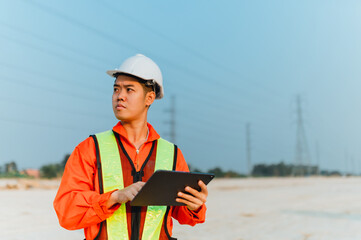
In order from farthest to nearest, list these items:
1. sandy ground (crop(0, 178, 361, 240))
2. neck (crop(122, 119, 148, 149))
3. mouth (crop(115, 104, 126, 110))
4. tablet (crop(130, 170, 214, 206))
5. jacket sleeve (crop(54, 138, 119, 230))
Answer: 1. sandy ground (crop(0, 178, 361, 240))
2. neck (crop(122, 119, 148, 149))
3. mouth (crop(115, 104, 126, 110))
4. jacket sleeve (crop(54, 138, 119, 230))
5. tablet (crop(130, 170, 214, 206))

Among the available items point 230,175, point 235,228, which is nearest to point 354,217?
point 235,228

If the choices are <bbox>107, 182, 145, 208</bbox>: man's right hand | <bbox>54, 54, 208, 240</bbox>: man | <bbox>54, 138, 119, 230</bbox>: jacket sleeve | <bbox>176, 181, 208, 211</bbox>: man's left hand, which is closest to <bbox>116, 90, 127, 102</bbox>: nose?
<bbox>54, 54, 208, 240</bbox>: man

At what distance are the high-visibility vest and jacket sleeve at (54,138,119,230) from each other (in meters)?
0.08

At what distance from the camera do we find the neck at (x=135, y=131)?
2525mm

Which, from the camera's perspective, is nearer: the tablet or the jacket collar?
the tablet

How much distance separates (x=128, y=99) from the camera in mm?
2426

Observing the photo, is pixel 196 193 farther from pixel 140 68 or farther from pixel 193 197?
pixel 140 68

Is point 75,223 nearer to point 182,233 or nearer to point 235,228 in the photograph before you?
point 182,233

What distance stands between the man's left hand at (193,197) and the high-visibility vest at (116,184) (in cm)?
27

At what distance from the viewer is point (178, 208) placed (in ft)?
8.35

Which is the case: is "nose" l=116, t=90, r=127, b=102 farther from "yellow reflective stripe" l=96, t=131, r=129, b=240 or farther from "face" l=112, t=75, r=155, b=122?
"yellow reflective stripe" l=96, t=131, r=129, b=240

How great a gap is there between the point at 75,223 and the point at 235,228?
7.05 m

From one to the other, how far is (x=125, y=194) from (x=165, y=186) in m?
0.22

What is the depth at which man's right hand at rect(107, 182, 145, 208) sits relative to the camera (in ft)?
6.90
